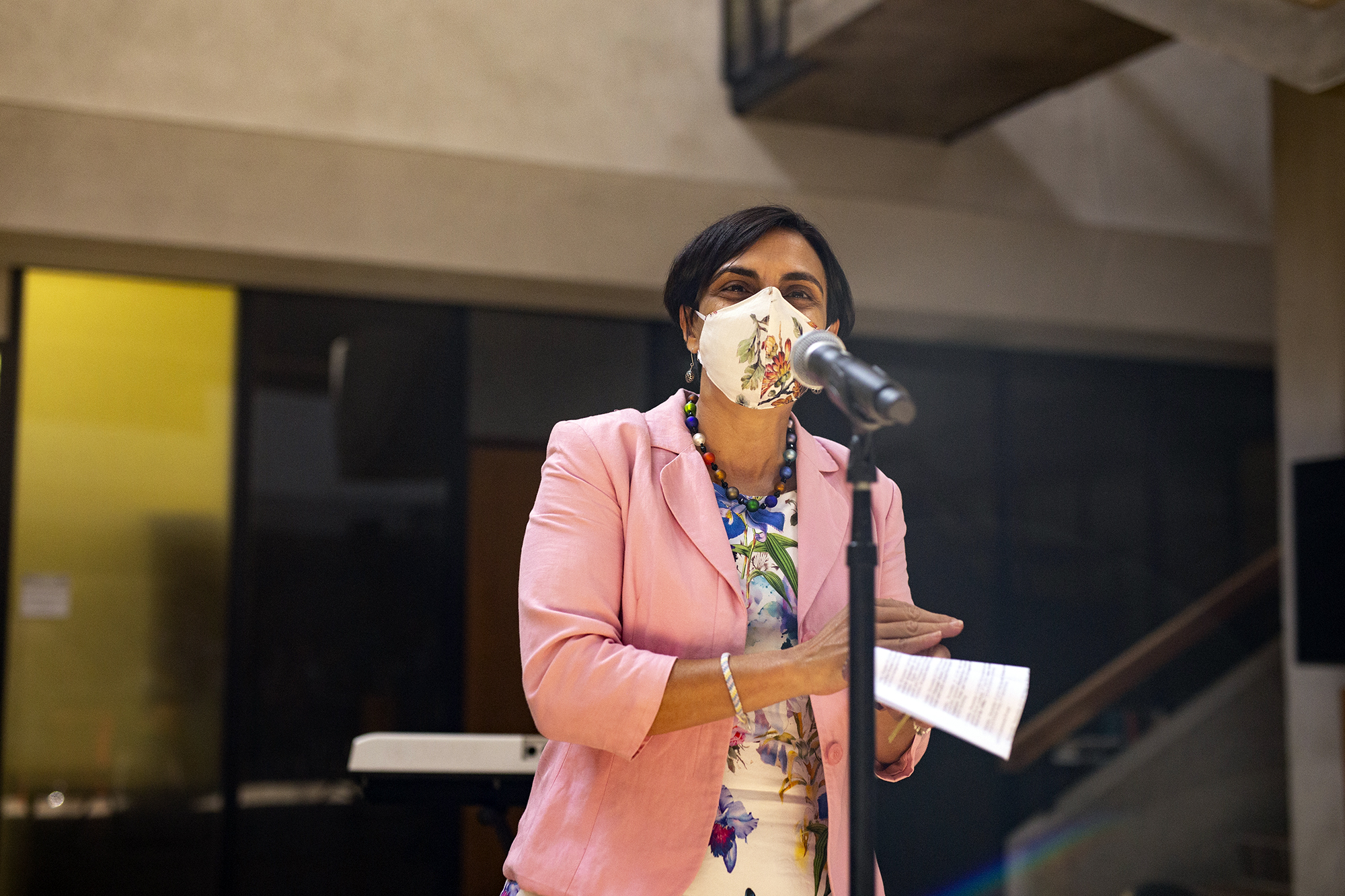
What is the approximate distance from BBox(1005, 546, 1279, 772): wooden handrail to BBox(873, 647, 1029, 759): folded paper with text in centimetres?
428

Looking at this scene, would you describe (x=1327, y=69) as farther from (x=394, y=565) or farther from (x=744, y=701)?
(x=394, y=565)

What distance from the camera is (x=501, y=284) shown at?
17.4ft

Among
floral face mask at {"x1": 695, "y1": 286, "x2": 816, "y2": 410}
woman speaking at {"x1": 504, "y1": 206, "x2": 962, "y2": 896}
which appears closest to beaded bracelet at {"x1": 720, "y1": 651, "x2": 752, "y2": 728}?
woman speaking at {"x1": 504, "y1": 206, "x2": 962, "y2": 896}

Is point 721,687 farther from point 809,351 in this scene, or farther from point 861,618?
point 809,351

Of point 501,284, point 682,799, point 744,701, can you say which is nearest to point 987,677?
point 744,701

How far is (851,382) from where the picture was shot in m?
1.26

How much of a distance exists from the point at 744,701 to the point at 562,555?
0.30m

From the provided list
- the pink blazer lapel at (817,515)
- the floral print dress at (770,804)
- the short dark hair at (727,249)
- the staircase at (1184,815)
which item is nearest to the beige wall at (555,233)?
the staircase at (1184,815)

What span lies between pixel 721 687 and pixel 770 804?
0.21 metres

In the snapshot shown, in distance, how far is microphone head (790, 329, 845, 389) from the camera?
1415mm

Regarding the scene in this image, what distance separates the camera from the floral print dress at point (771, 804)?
4.84 ft

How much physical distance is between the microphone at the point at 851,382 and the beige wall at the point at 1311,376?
12.5 feet

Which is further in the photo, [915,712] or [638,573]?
[638,573]

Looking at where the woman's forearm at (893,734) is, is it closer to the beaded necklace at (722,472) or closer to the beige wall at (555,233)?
the beaded necklace at (722,472)
